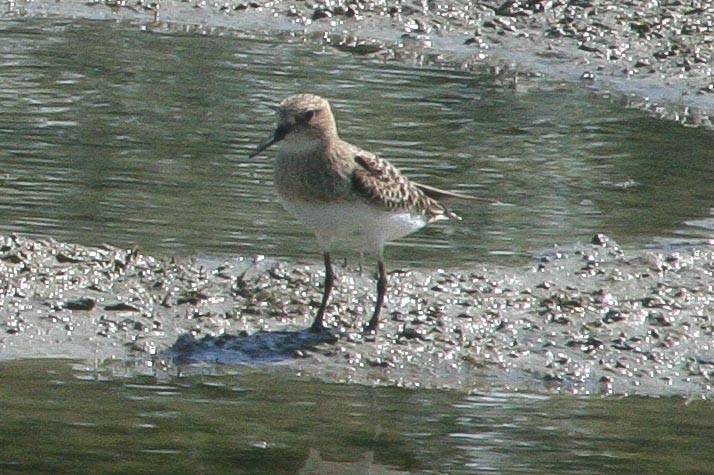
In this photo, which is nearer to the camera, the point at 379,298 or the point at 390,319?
the point at 379,298

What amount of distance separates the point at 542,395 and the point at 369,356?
0.88 meters

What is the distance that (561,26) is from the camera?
1620 cm

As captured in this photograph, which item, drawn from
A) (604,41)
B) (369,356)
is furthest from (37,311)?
(604,41)

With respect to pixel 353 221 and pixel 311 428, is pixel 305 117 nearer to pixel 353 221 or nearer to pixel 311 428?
pixel 353 221

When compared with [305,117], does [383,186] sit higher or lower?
lower

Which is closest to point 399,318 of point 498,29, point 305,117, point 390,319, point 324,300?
point 390,319

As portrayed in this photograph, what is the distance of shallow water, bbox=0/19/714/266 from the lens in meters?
10.0

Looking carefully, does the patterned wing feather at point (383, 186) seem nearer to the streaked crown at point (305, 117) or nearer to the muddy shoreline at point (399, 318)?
the streaked crown at point (305, 117)

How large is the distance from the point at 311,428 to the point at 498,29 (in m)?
9.71

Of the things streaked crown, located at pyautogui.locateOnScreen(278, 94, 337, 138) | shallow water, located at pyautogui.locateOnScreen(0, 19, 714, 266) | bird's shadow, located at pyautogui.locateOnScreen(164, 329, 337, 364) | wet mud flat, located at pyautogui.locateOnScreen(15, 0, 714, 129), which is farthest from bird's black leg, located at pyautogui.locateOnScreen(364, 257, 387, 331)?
wet mud flat, located at pyautogui.locateOnScreen(15, 0, 714, 129)

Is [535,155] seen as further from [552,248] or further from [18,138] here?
[18,138]

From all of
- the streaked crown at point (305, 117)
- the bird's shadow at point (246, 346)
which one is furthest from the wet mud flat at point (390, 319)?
the streaked crown at point (305, 117)

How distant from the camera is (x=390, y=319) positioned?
873 cm

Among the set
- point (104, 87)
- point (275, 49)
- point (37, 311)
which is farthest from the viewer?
point (275, 49)
